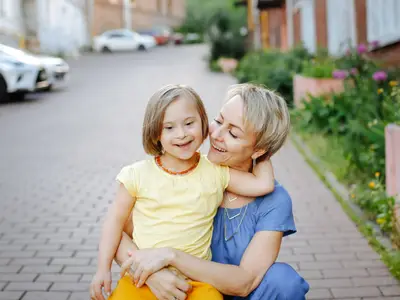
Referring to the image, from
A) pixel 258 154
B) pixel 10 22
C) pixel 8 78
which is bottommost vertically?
pixel 258 154

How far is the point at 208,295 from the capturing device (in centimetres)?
235

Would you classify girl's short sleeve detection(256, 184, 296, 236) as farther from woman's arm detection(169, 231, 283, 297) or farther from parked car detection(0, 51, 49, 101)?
parked car detection(0, 51, 49, 101)

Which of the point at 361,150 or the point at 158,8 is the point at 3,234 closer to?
the point at 361,150

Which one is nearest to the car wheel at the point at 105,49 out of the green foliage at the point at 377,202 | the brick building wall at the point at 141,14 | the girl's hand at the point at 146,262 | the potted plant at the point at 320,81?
the brick building wall at the point at 141,14

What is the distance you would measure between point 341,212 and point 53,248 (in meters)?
2.50

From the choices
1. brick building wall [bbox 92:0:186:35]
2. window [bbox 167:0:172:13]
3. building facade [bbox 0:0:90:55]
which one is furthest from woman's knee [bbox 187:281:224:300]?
window [bbox 167:0:172:13]

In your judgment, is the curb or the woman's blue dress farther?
the curb

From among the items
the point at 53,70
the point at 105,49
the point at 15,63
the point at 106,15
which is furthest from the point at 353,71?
the point at 106,15

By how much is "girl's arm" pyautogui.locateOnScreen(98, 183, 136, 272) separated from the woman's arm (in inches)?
11.2

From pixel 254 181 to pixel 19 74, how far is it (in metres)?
14.0

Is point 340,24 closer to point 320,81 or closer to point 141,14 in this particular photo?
point 320,81

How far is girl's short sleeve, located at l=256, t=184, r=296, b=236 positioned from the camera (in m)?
2.48

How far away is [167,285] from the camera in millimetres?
2346

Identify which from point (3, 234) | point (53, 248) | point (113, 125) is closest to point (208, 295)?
point (53, 248)
